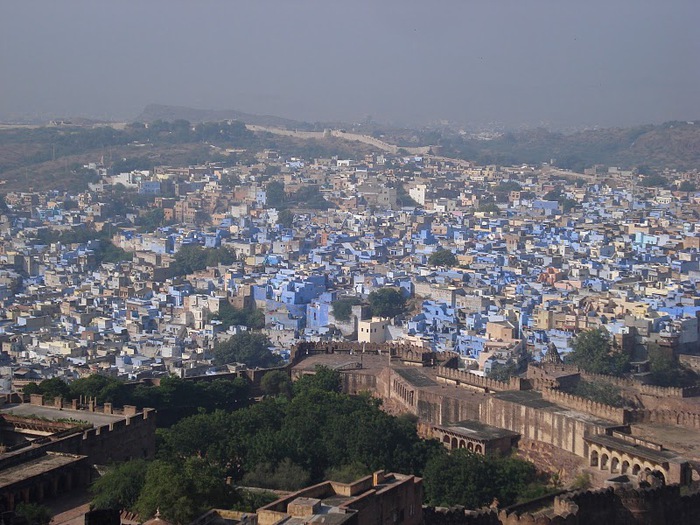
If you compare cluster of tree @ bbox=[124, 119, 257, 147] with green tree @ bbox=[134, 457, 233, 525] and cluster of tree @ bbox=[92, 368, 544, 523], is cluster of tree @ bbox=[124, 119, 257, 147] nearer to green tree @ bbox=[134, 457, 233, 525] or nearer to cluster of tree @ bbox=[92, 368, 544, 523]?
cluster of tree @ bbox=[92, 368, 544, 523]

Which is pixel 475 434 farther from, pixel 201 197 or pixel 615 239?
pixel 201 197

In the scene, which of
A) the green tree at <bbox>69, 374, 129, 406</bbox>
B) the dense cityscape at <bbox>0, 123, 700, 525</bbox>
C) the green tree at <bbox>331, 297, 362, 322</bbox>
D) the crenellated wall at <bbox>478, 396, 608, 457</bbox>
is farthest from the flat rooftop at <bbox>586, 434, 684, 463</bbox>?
the green tree at <bbox>331, 297, 362, 322</bbox>

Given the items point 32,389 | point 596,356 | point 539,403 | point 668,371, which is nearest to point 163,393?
point 32,389

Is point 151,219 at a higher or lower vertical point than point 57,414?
lower

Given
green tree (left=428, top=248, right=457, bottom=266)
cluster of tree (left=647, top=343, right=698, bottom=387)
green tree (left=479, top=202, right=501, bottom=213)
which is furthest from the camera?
green tree (left=479, top=202, right=501, bottom=213)

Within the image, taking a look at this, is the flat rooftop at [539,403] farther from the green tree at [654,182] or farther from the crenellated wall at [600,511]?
the green tree at [654,182]

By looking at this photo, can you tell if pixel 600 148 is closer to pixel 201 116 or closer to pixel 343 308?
pixel 201 116
